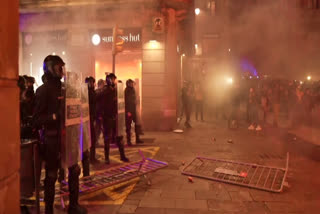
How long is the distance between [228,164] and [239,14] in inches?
337

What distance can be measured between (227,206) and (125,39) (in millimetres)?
7732

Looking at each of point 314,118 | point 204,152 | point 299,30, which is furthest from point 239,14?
point 204,152

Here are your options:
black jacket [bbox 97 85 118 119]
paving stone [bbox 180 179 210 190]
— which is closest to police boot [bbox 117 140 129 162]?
black jacket [bbox 97 85 118 119]

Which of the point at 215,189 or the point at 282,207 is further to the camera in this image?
the point at 215,189

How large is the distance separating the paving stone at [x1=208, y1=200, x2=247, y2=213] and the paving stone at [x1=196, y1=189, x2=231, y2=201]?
133 millimetres

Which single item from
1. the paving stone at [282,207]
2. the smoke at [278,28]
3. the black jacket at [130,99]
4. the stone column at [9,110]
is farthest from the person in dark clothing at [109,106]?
the smoke at [278,28]

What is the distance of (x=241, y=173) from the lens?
4918 mm

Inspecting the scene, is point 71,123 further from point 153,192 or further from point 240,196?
point 240,196

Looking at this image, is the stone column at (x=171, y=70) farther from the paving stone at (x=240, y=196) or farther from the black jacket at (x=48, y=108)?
the black jacket at (x=48, y=108)

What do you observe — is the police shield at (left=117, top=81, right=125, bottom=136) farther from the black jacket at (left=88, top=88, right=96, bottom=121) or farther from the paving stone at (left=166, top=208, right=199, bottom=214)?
the paving stone at (left=166, top=208, right=199, bottom=214)

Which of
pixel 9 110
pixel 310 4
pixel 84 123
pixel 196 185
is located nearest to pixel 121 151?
pixel 196 185

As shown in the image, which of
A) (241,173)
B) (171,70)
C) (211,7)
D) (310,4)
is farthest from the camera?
(211,7)

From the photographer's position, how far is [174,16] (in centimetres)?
1027

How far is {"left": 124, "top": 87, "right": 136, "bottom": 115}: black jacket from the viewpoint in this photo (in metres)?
7.48
